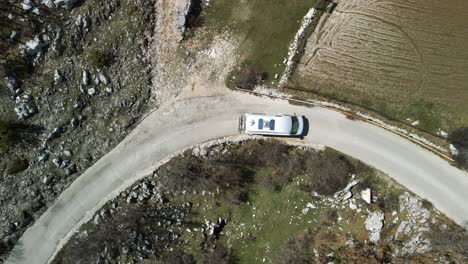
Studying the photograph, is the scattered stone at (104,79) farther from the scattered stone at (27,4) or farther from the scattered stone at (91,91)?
the scattered stone at (27,4)

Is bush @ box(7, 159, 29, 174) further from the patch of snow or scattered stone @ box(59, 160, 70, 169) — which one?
the patch of snow

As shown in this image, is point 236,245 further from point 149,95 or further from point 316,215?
point 149,95

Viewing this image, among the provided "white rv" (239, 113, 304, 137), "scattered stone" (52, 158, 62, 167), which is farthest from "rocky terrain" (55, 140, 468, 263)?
"scattered stone" (52, 158, 62, 167)

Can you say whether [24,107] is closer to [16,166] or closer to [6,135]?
[6,135]

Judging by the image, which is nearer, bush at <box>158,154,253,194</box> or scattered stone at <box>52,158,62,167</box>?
scattered stone at <box>52,158,62,167</box>

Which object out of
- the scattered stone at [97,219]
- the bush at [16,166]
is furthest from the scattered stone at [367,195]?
the bush at [16,166]
